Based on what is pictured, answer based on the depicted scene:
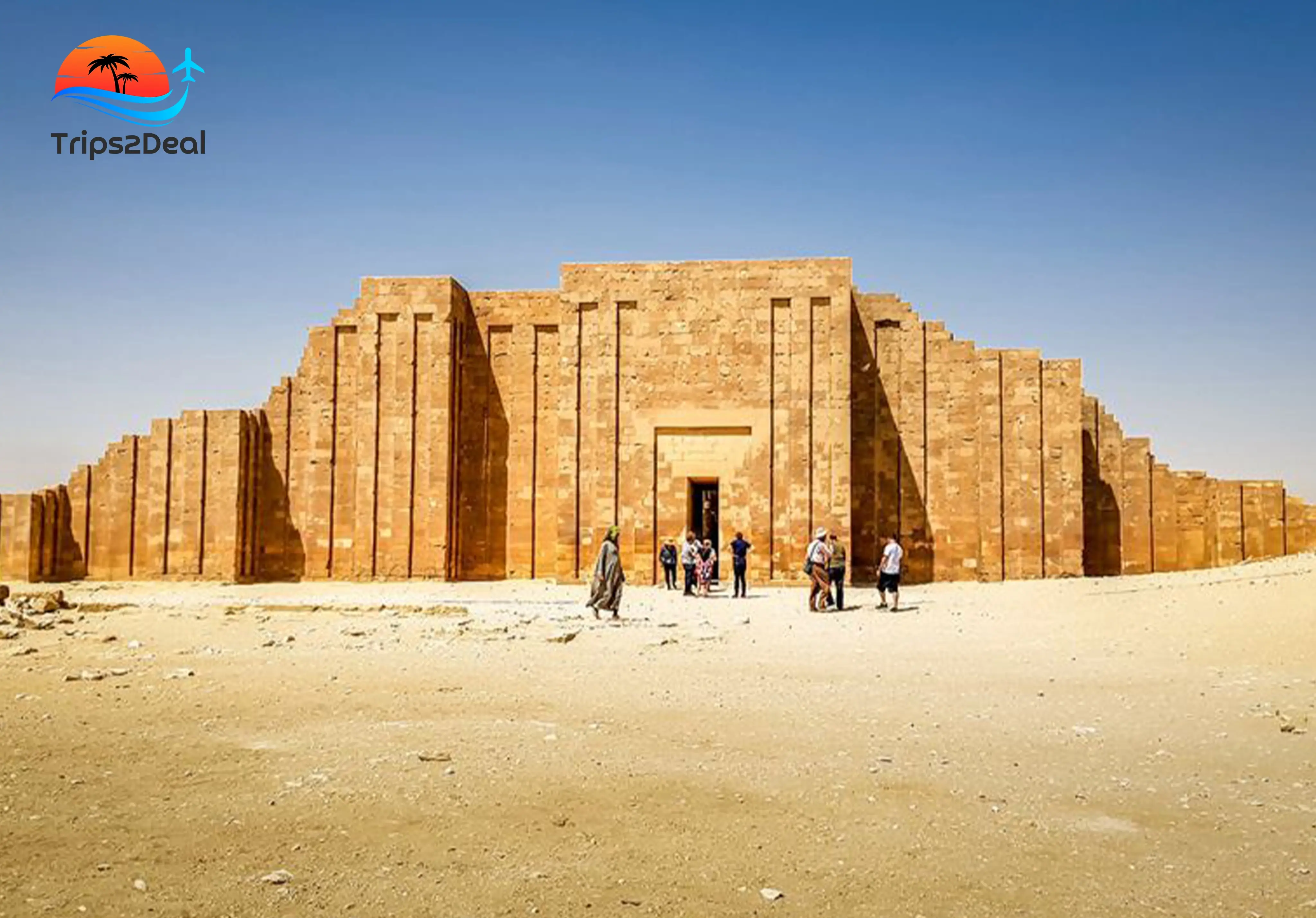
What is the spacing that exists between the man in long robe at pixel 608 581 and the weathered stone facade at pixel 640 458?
29.3ft

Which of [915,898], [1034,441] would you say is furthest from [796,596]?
[915,898]

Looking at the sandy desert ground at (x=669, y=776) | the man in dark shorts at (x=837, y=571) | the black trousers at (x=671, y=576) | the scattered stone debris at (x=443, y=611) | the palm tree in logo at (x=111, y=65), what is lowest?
the scattered stone debris at (x=443, y=611)

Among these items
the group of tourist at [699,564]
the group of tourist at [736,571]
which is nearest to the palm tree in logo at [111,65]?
the group of tourist at [736,571]

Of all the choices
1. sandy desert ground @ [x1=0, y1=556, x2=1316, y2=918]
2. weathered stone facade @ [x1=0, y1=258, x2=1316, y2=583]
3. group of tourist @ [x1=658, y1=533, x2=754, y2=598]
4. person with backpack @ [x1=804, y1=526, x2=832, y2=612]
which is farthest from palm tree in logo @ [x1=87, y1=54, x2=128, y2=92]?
person with backpack @ [x1=804, y1=526, x2=832, y2=612]

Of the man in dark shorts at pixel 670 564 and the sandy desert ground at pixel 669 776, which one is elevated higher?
the man in dark shorts at pixel 670 564

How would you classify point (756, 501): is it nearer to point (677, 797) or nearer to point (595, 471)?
point (595, 471)

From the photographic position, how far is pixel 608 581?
18219mm

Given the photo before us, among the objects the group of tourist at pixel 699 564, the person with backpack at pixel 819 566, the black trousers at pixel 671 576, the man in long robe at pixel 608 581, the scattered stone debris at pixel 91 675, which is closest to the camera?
the scattered stone debris at pixel 91 675

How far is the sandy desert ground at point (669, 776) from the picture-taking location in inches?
212

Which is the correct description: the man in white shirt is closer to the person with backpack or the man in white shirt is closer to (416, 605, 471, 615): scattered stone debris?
the person with backpack

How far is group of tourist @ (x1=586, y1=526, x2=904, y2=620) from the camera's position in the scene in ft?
59.9

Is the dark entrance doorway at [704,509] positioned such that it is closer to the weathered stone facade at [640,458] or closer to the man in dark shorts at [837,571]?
the weathered stone facade at [640,458]

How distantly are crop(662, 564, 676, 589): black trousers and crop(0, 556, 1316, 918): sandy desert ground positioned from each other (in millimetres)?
10106

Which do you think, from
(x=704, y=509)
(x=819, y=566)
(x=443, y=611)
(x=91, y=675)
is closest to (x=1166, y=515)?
(x=704, y=509)
